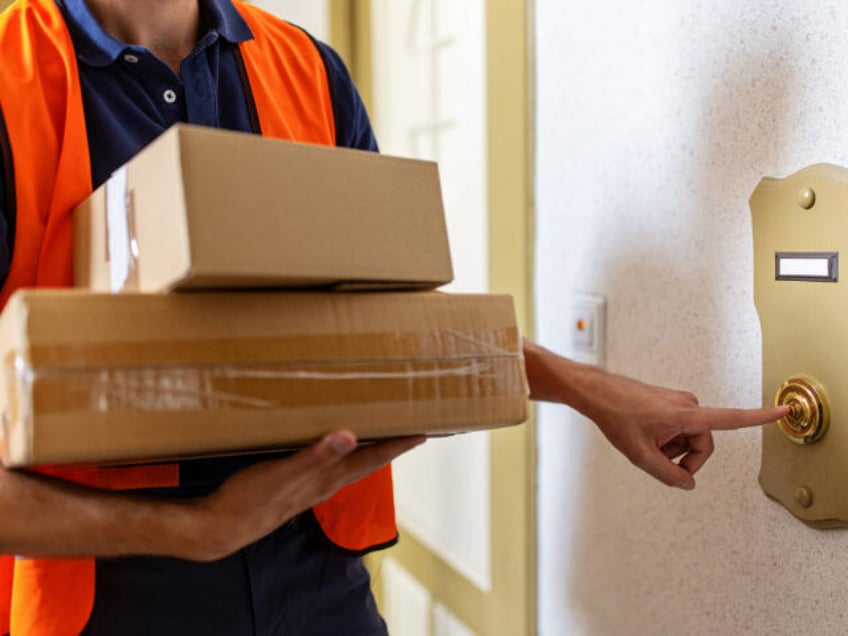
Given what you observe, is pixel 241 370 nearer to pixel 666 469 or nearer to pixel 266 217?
pixel 266 217

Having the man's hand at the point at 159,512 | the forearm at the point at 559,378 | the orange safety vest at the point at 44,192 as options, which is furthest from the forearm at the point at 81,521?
the forearm at the point at 559,378

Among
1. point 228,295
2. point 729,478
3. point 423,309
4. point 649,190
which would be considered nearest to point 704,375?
point 729,478

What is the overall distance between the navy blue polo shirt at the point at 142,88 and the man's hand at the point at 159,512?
250 mm

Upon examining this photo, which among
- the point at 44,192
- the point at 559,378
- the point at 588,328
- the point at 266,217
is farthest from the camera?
the point at 588,328

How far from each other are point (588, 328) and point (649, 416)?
0.31 metres

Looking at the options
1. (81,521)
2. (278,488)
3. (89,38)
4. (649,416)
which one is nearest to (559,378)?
(649,416)

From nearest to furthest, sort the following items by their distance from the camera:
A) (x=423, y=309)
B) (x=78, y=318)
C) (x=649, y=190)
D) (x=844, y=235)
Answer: (x=78, y=318)
(x=423, y=309)
(x=844, y=235)
(x=649, y=190)

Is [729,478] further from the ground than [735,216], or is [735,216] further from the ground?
[735,216]

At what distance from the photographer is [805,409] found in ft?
2.72

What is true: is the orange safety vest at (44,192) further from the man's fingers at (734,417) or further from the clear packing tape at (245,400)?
the man's fingers at (734,417)

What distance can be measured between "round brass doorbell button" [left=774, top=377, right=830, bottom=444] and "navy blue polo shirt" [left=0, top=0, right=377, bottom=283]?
2.12ft

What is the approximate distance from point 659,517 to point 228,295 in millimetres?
690

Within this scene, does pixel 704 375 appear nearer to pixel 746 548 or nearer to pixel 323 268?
pixel 746 548

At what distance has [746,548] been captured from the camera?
36.4 inches
